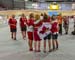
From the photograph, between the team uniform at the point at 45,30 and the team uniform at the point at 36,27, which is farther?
the team uniform at the point at 36,27

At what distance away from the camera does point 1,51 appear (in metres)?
16.3

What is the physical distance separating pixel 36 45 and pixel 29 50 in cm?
44

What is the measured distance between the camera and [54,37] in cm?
1611

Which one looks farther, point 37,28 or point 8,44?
point 8,44

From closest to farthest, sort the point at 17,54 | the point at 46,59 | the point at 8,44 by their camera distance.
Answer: the point at 46,59
the point at 17,54
the point at 8,44

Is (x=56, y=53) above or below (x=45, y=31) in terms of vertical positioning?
below

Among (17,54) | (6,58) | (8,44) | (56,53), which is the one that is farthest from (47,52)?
(8,44)

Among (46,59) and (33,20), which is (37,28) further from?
(46,59)

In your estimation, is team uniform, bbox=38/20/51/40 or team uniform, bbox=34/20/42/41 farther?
team uniform, bbox=34/20/42/41

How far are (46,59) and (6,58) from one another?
5.84ft

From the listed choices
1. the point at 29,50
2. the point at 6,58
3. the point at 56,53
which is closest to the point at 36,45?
the point at 29,50

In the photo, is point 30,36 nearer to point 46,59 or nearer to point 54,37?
point 54,37

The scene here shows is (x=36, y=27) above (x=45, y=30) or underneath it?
above

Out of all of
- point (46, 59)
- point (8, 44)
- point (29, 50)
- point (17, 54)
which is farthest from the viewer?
point (8, 44)
